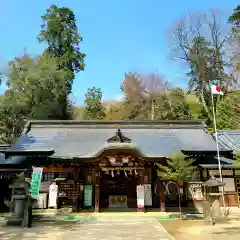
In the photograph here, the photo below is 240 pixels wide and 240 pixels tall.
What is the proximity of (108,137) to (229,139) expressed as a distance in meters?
9.84

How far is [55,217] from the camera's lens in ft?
53.6

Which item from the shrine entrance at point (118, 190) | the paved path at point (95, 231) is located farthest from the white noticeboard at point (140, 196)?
the paved path at point (95, 231)

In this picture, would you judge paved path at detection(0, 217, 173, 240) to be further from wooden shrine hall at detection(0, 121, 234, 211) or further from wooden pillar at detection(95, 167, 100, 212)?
wooden shrine hall at detection(0, 121, 234, 211)

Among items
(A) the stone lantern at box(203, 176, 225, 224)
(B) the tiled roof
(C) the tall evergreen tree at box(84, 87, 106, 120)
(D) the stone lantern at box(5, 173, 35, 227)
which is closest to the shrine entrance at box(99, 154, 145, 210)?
(A) the stone lantern at box(203, 176, 225, 224)

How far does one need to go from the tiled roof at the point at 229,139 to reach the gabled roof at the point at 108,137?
144 cm

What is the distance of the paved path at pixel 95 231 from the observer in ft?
35.6

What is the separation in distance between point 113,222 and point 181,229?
3743 mm

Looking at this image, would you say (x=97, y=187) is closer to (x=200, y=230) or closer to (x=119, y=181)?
(x=119, y=181)

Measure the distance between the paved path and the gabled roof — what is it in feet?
15.8

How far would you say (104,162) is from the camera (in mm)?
18422

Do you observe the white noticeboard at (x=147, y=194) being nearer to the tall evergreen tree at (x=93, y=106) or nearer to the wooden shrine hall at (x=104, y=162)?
the wooden shrine hall at (x=104, y=162)

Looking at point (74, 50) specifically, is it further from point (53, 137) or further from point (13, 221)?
point (13, 221)

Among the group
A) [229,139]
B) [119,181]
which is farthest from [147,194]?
[229,139]

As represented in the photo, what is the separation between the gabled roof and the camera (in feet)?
63.7
